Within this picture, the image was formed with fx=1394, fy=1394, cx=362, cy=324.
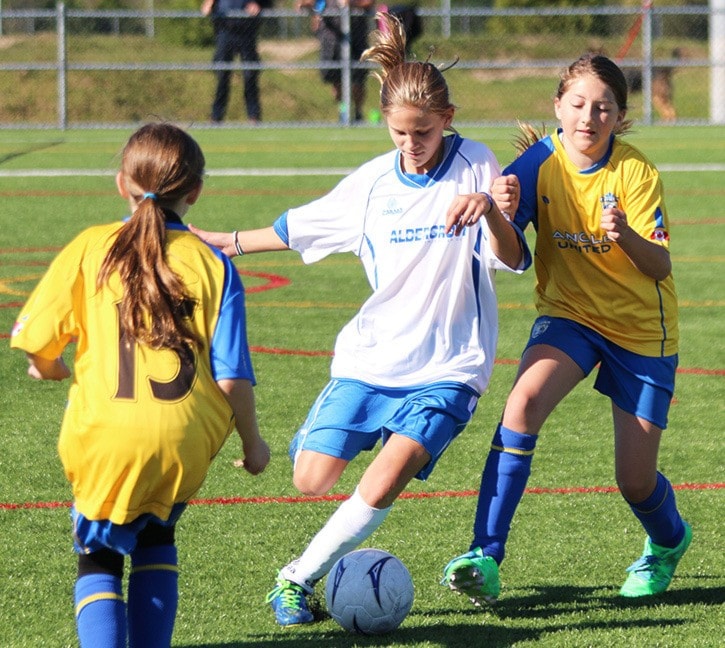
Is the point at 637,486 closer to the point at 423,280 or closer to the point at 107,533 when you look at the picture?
the point at 423,280

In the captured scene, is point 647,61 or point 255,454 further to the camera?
point 647,61

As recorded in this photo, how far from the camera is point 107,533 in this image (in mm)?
3326

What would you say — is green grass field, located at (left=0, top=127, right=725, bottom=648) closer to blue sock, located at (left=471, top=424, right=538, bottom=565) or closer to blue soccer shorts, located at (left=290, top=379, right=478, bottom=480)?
blue sock, located at (left=471, top=424, right=538, bottom=565)

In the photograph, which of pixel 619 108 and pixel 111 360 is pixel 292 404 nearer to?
pixel 619 108

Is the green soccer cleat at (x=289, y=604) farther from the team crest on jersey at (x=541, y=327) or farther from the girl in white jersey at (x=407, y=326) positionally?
the team crest on jersey at (x=541, y=327)

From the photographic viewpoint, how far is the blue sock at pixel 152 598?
3443 millimetres

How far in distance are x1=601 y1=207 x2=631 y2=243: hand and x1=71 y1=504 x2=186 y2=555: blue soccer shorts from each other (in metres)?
1.49

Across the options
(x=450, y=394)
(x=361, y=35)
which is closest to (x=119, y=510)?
(x=450, y=394)

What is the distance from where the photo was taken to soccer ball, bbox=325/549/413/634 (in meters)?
4.01

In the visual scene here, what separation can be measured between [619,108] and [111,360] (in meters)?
1.98

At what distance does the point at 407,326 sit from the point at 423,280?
5.8 inches

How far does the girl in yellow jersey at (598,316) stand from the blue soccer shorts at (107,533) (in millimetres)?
1236

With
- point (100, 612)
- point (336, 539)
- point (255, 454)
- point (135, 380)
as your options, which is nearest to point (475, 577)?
point (336, 539)

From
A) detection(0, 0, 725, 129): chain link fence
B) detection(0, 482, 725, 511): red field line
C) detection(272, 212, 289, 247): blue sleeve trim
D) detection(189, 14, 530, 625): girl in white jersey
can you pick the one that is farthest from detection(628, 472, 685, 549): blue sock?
detection(0, 0, 725, 129): chain link fence
